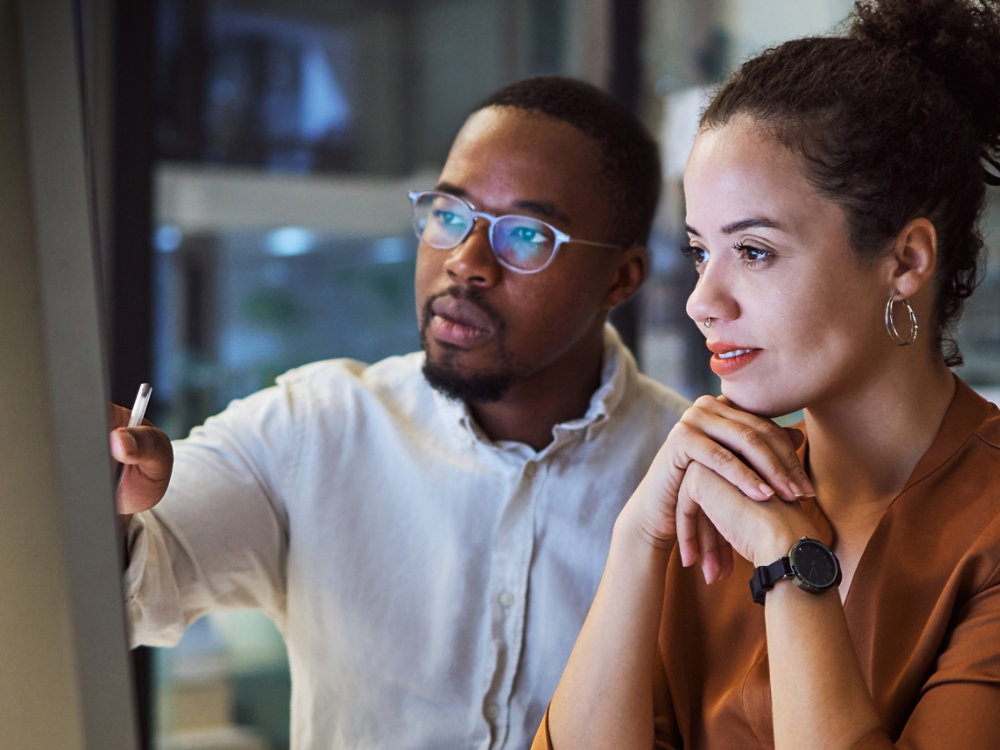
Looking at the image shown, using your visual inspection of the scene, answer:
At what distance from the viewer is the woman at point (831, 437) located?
0.91m

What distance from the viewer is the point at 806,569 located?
904mm

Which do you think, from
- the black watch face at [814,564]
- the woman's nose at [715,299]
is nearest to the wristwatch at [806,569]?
the black watch face at [814,564]

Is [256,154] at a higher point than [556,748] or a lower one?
higher

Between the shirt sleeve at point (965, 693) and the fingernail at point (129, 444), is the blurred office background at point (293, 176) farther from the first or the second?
the shirt sleeve at point (965, 693)

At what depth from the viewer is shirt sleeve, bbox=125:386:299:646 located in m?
1.25

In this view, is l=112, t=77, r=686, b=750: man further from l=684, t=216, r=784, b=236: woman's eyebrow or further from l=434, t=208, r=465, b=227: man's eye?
l=684, t=216, r=784, b=236: woman's eyebrow

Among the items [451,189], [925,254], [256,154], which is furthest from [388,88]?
[925,254]

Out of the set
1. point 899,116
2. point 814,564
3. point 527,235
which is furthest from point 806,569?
point 527,235

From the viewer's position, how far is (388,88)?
2891 mm

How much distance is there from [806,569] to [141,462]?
0.64m

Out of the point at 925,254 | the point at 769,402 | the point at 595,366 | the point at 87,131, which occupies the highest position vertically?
the point at 87,131

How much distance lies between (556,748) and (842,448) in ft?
1.51

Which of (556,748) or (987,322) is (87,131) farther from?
(987,322)

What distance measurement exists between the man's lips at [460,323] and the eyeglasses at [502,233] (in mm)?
80
